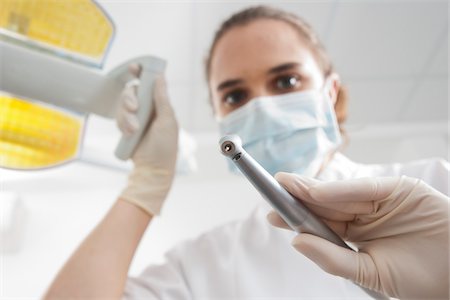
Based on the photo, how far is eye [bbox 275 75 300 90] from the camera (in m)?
0.83

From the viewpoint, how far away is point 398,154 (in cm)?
164

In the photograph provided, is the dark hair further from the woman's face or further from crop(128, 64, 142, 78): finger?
crop(128, 64, 142, 78): finger

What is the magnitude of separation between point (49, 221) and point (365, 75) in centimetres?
145

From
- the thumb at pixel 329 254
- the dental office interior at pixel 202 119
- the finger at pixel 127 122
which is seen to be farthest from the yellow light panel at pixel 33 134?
the thumb at pixel 329 254

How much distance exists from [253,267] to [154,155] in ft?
1.11

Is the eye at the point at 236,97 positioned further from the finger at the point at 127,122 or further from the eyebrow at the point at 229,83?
the finger at the point at 127,122

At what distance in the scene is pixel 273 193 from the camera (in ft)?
1.14

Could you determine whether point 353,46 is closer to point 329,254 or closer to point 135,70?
point 135,70

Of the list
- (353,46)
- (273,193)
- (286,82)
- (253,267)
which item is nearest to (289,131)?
(286,82)

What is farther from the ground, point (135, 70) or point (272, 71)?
point (272, 71)

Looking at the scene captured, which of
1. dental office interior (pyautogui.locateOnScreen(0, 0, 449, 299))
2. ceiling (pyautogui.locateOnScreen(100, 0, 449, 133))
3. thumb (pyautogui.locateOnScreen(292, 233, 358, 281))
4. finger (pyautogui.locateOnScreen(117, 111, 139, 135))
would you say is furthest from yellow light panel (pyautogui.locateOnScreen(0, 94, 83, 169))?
thumb (pyautogui.locateOnScreen(292, 233, 358, 281))

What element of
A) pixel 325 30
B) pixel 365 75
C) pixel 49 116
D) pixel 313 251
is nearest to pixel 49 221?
pixel 49 116

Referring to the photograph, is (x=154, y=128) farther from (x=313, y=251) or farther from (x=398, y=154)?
(x=398, y=154)

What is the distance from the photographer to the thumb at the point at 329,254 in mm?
387
